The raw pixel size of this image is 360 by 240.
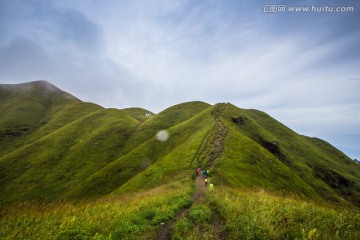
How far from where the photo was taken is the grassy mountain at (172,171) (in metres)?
10.0

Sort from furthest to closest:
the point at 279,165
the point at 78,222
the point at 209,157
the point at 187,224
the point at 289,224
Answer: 1. the point at 279,165
2. the point at 209,157
3. the point at 187,224
4. the point at 78,222
5. the point at 289,224

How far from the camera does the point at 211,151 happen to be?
42906mm

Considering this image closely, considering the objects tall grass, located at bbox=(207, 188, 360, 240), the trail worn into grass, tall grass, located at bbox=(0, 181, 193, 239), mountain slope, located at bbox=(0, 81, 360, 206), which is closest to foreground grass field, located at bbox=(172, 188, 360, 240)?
tall grass, located at bbox=(207, 188, 360, 240)

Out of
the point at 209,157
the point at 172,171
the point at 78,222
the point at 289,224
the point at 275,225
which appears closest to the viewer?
the point at 275,225

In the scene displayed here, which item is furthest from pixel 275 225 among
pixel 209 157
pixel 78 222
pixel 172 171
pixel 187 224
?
pixel 209 157

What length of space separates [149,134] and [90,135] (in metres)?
30.5

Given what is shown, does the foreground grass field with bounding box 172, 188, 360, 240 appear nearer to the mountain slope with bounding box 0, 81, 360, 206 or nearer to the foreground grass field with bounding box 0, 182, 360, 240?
the foreground grass field with bounding box 0, 182, 360, 240

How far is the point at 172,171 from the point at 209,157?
26.9ft

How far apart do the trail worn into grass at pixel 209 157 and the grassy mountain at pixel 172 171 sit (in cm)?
22

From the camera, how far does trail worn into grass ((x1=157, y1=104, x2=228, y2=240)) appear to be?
32.2ft

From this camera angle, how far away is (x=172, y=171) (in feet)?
118

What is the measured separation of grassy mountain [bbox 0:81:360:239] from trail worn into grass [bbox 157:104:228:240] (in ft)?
0.71

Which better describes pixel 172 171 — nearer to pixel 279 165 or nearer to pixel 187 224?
pixel 187 224

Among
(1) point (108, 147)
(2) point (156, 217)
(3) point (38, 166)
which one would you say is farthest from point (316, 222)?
(3) point (38, 166)
